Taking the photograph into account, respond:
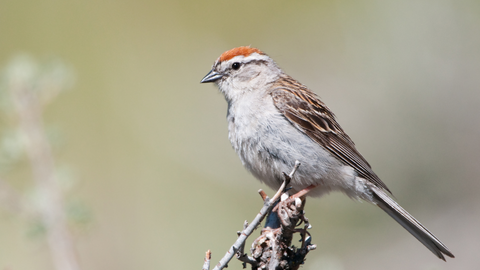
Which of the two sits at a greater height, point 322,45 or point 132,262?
point 322,45

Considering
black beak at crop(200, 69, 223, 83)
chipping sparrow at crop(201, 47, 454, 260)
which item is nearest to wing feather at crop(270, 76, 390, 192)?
chipping sparrow at crop(201, 47, 454, 260)

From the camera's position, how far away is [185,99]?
9727mm

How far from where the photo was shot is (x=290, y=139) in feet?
14.6

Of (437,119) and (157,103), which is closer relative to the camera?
(437,119)

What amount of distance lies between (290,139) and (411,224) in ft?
4.77

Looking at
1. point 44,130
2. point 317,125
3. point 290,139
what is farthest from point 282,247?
point 44,130

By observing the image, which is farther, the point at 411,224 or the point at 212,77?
the point at 212,77

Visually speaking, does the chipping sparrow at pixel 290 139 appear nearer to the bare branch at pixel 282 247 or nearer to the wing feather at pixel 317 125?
the wing feather at pixel 317 125

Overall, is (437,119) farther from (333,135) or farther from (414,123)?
(333,135)

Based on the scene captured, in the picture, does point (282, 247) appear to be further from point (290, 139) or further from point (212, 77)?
point (212, 77)

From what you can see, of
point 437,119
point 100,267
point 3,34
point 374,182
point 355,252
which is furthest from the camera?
point 3,34

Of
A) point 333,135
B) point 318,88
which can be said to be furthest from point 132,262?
point 318,88

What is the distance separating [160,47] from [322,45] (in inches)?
137

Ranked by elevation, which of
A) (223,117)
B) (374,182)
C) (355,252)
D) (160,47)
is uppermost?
(160,47)
